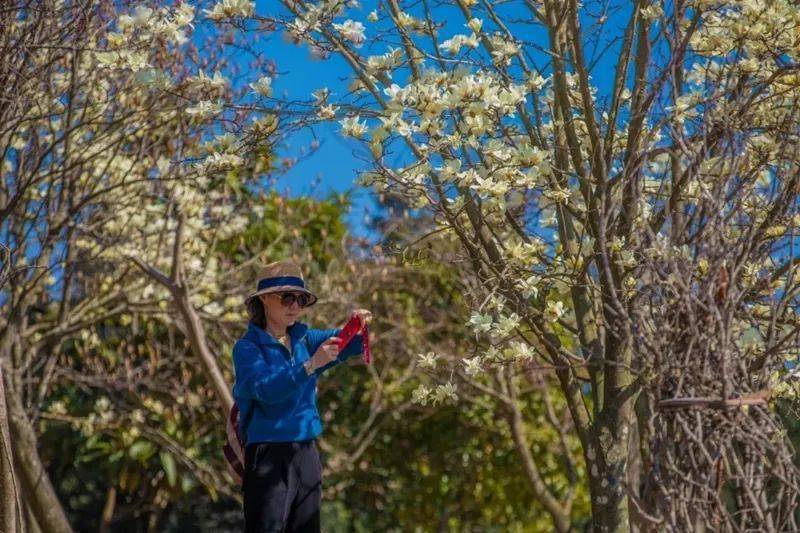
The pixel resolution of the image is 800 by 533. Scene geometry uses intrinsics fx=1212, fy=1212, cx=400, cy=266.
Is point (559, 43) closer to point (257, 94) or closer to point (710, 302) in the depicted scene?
point (257, 94)

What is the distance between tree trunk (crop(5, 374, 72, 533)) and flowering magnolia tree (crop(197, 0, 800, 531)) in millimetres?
3723

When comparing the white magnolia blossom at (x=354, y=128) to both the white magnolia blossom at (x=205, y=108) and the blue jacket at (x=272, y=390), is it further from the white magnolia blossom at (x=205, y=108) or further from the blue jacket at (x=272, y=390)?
the blue jacket at (x=272, y=390)

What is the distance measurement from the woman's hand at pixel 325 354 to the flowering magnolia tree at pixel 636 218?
1.58ft

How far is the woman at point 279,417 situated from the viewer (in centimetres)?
463

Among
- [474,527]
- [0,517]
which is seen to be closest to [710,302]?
[0,517]

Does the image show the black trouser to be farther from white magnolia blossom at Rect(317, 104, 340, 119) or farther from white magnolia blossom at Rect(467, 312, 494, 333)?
white magnolia blossom at Rect(317, 104, 340, 119)

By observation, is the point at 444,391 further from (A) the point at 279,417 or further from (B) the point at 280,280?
(B) the point at 280,280

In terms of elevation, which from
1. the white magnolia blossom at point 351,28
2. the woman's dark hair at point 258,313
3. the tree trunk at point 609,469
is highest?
the white magnolia blossom at point 351,28

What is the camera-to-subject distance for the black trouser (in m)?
4.73

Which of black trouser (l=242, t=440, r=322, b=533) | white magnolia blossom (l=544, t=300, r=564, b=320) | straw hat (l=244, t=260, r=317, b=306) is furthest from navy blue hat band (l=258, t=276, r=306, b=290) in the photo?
white magnolia blossom (l=544, t=300, r=564, b=320)

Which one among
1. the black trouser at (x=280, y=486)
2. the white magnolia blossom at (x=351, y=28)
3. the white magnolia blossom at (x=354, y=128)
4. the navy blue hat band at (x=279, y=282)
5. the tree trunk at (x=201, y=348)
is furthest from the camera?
the tree trunk at (x=201, y=348)

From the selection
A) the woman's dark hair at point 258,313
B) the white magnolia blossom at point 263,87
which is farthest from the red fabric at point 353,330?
the white magnolia blossom at point 263,87

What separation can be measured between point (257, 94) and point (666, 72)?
5.88 ft

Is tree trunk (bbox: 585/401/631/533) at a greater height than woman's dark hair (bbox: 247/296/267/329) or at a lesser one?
lesser
